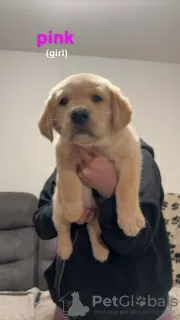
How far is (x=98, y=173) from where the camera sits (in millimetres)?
839

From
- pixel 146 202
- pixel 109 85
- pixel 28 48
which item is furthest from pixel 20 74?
pixel 146 202

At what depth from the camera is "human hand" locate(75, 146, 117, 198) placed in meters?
0.85

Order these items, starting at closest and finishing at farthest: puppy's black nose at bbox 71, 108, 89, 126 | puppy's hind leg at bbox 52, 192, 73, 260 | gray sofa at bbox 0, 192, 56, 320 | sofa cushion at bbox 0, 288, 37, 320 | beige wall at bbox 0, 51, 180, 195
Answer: puppy's black nose at bbox 71, 108, 89, 126, puppy's hind leg at bbox 52, 192, 73, 260, sofa cushion at bbox 0, 288, 37, 320, gray sofa at bbox 0, 192, 56, 320, beige wall at bbox 0, 51, 180, 195

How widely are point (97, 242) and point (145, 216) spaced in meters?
0.13

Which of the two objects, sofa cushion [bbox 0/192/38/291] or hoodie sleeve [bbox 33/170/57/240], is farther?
sofa cushion [bbox 0/192/38/291]

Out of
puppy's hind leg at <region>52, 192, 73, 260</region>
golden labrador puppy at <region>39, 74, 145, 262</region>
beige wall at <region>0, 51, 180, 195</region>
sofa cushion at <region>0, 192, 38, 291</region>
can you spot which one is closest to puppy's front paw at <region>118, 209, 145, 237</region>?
golden labrador puppy at <region>39, 74, 145, 262</region>

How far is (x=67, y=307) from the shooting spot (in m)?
0.90

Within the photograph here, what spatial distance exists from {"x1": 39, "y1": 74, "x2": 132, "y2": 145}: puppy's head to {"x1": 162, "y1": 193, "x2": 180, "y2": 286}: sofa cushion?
1.47 metres

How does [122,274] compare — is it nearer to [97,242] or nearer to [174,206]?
[97,242]

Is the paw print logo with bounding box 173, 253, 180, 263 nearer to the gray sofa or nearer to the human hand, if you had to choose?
the gray sofa

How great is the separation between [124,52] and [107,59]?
0.15m

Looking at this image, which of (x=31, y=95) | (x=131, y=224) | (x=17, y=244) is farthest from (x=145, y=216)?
(x=31, y=95)

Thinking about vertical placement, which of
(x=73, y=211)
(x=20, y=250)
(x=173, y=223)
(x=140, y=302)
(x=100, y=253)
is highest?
(x=73, y=211)

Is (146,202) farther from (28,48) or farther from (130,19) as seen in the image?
(28,48)
